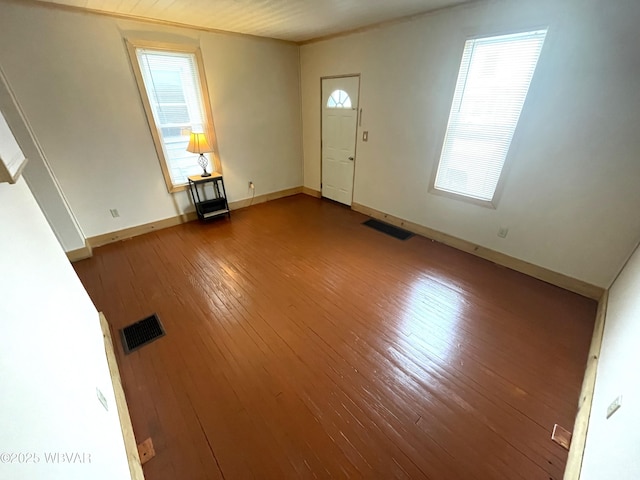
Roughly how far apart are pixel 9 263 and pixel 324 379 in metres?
1.68

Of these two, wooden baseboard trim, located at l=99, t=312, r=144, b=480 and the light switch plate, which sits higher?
the light switch plate

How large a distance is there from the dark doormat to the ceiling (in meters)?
2.51

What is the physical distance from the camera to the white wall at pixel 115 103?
2580 millimetres

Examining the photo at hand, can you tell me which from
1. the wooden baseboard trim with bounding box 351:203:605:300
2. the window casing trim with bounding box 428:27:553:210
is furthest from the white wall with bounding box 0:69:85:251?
the window casing trim with bounding box 428:27:553:210

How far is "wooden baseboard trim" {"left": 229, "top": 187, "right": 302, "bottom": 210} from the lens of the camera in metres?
4.57

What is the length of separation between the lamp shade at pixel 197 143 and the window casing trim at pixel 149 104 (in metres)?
0.34

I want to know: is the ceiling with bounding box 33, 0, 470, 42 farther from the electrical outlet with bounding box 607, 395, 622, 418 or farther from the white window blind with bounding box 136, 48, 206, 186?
the electrical outlet with bounding box 607, 395, 622, 418

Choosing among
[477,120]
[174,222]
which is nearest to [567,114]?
[477,120]

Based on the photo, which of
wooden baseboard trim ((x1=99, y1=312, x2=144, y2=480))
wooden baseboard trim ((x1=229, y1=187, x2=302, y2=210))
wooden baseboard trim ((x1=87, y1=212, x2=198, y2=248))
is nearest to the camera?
wooden baseboard trim ((x1=99, y1=312, x2=144, y2=480))

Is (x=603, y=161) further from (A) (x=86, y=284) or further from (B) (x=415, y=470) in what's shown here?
(A) (x=86, y=284)

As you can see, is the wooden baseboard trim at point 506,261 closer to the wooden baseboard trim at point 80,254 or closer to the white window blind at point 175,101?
the white window blind at point 175,101

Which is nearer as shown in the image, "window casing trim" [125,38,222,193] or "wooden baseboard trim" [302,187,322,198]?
"window casing trim" [125,38,222,193]

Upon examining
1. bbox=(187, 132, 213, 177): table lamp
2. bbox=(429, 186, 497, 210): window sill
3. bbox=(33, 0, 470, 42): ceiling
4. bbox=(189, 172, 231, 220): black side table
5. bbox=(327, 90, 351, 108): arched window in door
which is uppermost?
bbox=(33, 0, 470, 42): ceiling

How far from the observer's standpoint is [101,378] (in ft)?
4.72
